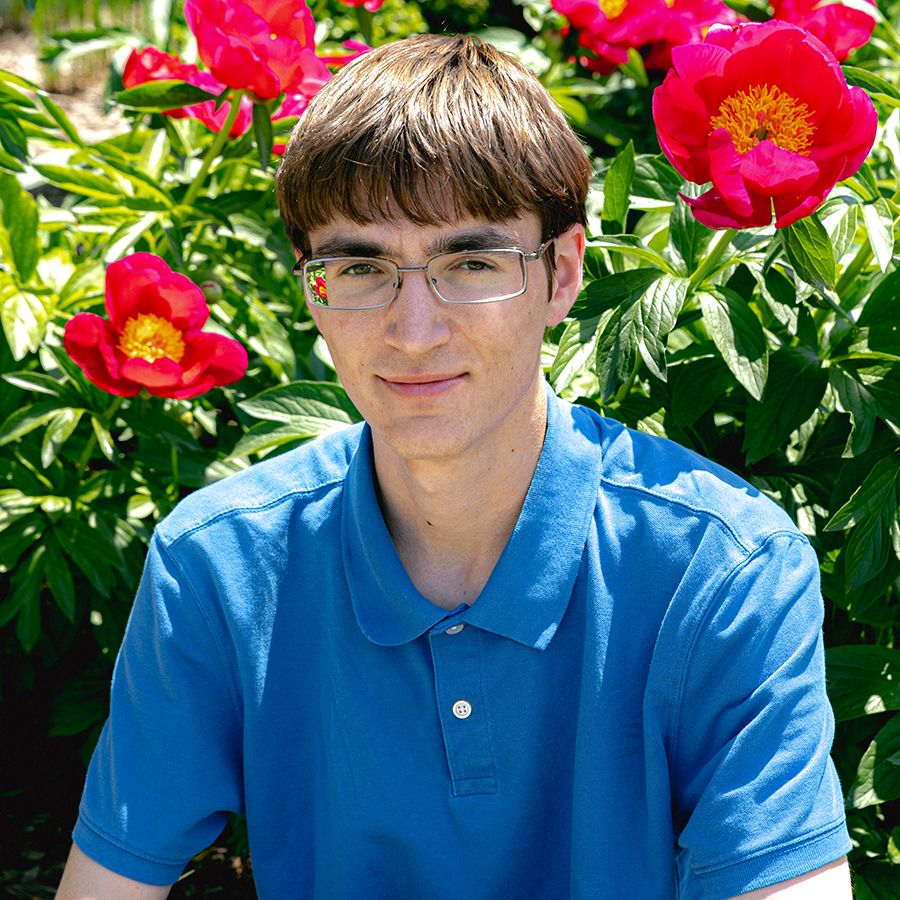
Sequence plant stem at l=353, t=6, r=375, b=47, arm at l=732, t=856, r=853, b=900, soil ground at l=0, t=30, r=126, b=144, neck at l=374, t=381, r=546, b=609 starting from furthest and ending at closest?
soil ground at l=0, t=30, r=126, b=144
plant stem at l=353, t=6, r=375, b=47
neck at l=374, t=381, r=546, b=609
arm at l=732, t=856, r=853, b=900

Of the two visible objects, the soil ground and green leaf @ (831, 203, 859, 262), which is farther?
the soil ground

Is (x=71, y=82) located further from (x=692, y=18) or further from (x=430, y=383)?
(x=430, y=383)

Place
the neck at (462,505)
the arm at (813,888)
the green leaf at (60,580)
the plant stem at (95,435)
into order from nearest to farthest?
1. the arm at (813,888)
2. the neck at (462,505)
3. the green leaf at (60,580)
4. the plant stem at (95,435)

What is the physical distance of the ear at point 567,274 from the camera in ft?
4.92

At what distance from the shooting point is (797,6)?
6.83 feet

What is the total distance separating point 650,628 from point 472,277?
1.68 feet

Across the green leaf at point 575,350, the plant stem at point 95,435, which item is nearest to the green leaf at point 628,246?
the green leaf at point 575,350

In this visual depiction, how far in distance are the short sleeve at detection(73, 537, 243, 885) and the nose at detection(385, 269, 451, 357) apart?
0.47 m

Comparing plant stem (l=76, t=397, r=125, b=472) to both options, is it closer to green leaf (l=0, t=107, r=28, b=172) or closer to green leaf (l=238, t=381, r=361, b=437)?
green leaf (l=238, t=381, r=361, b=437)

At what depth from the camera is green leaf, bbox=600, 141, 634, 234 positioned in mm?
1734

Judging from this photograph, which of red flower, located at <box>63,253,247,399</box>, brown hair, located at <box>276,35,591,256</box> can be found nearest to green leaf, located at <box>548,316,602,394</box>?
brown hair, located at <box>276,35,591,256</box>

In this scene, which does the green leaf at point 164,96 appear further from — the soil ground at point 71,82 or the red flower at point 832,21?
the soil ground at point 71,82

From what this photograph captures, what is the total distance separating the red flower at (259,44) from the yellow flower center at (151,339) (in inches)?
18.8

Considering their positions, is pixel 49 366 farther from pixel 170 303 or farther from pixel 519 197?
pixel 519 197
